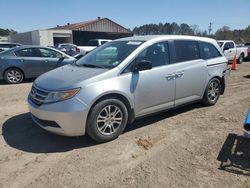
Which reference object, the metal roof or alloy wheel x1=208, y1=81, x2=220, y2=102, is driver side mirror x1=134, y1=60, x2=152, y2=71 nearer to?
alloy wheel x1=208, y1=81, x2=220, y2=102

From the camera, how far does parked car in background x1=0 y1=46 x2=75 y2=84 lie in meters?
10.6

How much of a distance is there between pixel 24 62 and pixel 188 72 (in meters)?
6.98

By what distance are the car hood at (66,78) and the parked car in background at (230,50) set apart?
14.4 meters

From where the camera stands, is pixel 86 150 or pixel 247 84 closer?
pixel 86 150

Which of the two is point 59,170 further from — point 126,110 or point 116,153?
point 126,110

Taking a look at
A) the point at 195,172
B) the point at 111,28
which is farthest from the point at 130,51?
the point at 111,28

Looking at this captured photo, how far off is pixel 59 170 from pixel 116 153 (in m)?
0.92

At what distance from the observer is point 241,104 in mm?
7207

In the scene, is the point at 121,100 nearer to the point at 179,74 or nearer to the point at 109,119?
the point at 109,119

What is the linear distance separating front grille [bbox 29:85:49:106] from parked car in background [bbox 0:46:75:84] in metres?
5.61

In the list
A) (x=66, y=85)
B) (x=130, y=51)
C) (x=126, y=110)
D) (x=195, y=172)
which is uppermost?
(x=130, y=51)

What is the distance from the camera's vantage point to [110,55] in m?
5.49

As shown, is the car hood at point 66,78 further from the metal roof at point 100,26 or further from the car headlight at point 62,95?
the metal roof at point 100,26

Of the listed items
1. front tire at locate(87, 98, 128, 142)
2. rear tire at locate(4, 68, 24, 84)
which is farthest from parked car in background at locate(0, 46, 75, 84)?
front tire at locate(87, 98, 128, 142)
